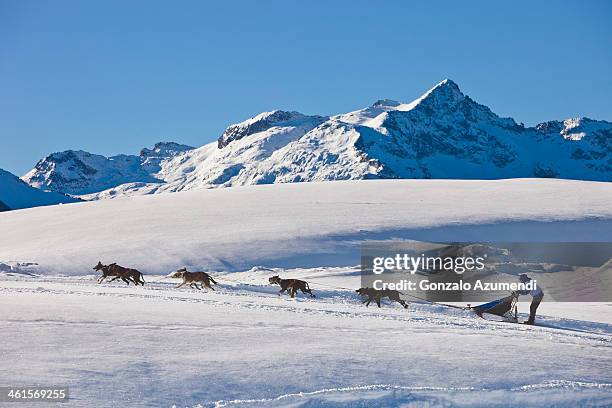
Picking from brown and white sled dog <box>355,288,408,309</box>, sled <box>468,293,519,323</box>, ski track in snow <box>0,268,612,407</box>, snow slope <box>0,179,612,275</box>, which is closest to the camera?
ski track in snow <box>0,268,612,407</box>

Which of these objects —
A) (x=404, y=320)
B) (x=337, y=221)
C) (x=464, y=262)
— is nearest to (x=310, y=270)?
(x=464, y=262)

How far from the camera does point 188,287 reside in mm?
21062

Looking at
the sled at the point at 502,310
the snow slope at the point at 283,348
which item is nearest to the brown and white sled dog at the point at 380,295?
the snow slope at the point at 283,348

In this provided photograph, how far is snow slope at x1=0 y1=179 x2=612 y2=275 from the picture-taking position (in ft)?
108

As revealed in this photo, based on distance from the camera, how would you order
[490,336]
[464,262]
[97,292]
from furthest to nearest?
[464,262]
[97,292]
[490,336]

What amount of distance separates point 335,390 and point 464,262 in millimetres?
20734

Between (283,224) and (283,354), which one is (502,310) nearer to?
(283,354)

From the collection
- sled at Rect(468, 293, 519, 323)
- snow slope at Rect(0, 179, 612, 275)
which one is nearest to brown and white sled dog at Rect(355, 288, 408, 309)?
sled at Rect(468, 293, 519, 323)

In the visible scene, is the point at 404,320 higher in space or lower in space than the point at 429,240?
lower

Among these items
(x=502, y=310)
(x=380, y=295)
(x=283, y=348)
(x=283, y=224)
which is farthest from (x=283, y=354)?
(x=283, y=224)

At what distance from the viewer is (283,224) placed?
39.0 m

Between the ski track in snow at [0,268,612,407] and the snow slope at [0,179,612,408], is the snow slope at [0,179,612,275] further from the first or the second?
the ski track in snow at [0,268,612,407]

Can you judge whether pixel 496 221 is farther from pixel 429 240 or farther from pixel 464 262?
pixel 464 262

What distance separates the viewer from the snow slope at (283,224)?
33.1m
